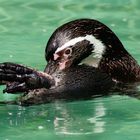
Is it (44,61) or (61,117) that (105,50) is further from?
(44,61)

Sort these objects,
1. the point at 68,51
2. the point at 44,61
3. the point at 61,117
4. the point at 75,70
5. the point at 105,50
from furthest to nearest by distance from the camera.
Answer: the point at 44,61 → the point at 105,50 → the point at 68,51 → the point at 75,70 → the point at 61,117

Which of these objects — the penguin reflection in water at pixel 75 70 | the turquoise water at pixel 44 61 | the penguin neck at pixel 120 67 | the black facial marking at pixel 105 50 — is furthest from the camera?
the penguin neck at pixel 120 67

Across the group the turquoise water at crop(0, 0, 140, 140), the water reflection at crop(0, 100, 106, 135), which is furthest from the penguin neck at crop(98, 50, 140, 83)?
the water reflection at crop(0, 100, 106, 135)

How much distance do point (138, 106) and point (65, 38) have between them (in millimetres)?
628

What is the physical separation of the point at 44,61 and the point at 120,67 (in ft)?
4.36

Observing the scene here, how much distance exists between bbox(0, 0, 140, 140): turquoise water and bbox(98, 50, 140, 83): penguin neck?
0.45 ft

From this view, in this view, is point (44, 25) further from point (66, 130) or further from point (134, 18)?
point (66, 130)

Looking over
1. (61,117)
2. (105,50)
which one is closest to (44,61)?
(105,50)

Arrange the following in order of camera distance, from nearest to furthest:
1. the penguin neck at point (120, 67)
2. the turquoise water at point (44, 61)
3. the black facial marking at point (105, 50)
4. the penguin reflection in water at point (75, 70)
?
the turquoise water at point (44, 61)
the penguin reflection in water at point (75, 70)
the black facial marking at point (105, 50)
the penguin neck at point (120, 67)

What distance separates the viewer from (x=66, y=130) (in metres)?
4.64

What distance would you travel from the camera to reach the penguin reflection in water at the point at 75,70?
189 inches

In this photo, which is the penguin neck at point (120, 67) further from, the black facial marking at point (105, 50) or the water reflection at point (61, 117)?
the water reflection at point (61, 117)

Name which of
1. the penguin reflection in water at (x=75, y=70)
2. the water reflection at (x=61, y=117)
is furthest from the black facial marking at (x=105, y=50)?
the water reflection at (x=61, y=117)

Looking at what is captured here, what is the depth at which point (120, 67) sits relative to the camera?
5434 mm
